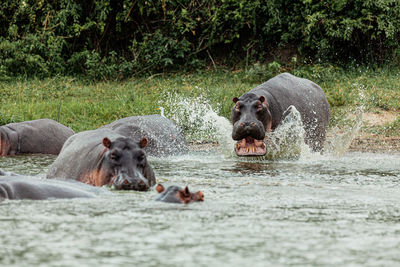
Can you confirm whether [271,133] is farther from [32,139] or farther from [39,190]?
[39,190]

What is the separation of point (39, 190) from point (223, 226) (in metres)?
1.54

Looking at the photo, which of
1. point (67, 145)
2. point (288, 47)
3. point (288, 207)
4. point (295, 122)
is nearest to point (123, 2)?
point (288, 47)

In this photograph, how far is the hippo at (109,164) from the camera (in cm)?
618

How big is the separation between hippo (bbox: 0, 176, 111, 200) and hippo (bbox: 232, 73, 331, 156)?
11.0ft

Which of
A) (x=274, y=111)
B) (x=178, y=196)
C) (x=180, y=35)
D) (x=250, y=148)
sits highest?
(x=180, y=35)

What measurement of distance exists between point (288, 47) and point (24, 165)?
31.8ft

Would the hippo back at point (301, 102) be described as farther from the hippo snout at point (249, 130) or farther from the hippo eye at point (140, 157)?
the hippo eye at point (140, 157)

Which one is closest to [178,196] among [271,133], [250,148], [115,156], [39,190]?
[115,156]

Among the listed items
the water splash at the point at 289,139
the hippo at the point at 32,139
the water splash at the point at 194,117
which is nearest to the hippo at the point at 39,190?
the water splash at the point at 289,139

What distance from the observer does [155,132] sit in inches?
403

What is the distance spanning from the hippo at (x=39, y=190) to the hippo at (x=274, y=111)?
336 centimetres

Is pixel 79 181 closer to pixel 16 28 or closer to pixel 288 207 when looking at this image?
pixel 288 207

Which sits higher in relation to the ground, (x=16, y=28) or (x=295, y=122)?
(x=16, y=28)

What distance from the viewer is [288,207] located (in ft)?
19.0
